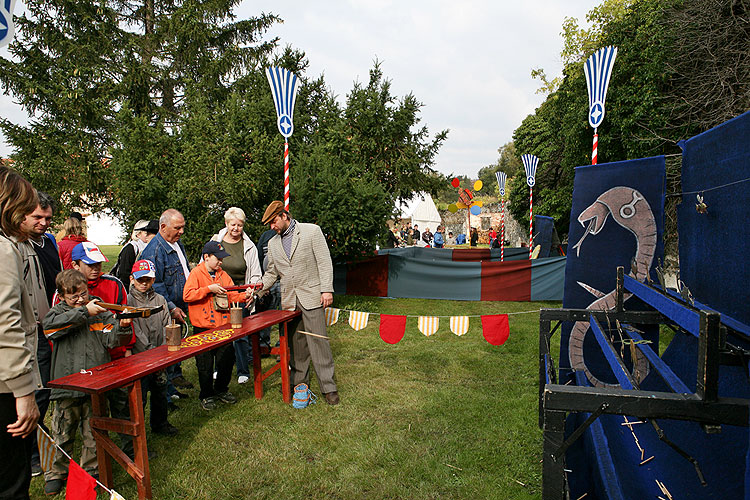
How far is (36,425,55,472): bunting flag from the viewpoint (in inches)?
107

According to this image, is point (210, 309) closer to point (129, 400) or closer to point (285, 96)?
point (129, 400)

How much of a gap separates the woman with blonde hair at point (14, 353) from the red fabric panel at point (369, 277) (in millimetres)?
7855

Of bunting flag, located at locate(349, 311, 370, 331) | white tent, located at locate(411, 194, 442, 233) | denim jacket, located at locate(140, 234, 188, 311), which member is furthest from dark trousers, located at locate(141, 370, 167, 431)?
white tent, located at locate(411, 194, 442, 233)

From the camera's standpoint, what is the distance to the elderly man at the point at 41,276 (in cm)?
265

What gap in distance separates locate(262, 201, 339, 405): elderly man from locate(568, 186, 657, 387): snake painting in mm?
2315

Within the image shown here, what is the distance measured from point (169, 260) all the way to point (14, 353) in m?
2.52

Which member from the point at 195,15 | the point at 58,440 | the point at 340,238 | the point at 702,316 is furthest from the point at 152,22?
the point at 702,316

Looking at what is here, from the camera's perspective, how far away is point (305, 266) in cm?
427

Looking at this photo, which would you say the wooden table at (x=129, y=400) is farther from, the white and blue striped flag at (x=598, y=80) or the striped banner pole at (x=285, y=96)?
the white and blue striped flag at (x=598, y=80)

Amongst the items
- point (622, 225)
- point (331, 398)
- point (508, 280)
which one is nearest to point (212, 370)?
point (331, 398)

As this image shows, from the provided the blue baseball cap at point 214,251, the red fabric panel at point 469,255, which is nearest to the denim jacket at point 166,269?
the blue baseball cap at point 214,251

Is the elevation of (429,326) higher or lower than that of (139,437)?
higher

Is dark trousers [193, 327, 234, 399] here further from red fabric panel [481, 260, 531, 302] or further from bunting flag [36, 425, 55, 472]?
red fabric panel [481, 260, 531, 302]

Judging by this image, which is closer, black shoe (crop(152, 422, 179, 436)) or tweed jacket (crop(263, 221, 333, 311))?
black shoe (crop(152, 422, 179, 436))
